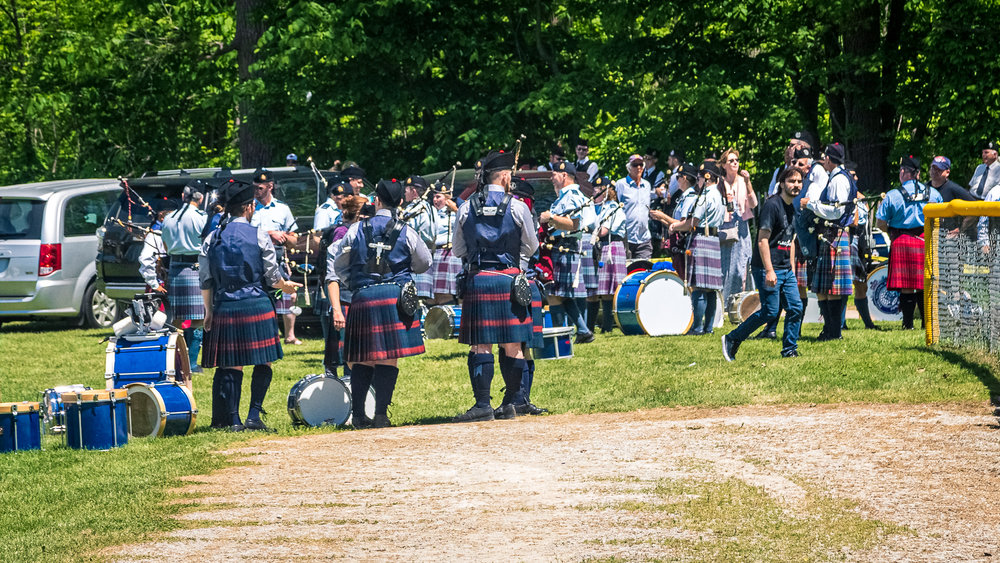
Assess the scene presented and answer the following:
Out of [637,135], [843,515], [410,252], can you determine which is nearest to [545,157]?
[637,135]

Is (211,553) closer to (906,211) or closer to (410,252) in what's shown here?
(410,252)

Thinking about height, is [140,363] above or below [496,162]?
below

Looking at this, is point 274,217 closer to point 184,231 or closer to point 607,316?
point 184,231

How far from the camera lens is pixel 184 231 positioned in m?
13.5

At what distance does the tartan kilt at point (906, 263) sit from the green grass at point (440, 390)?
56cm

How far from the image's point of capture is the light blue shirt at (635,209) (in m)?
16.6

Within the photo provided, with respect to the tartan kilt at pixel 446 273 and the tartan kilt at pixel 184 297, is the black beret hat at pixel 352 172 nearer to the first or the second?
the tartan kilt at pixel 184 297

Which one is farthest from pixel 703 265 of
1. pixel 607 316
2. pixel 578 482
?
pixel 578 482

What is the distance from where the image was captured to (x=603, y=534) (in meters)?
6.34

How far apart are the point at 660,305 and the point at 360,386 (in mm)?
5709

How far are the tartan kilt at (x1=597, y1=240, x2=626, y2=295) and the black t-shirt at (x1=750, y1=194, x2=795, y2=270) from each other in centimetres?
321

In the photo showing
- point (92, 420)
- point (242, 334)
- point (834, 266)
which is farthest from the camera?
point (834, 266)

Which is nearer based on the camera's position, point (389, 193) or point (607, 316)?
point (389, 193)

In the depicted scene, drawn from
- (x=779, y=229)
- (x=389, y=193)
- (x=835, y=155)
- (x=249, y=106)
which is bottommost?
(x=779, y=229)
